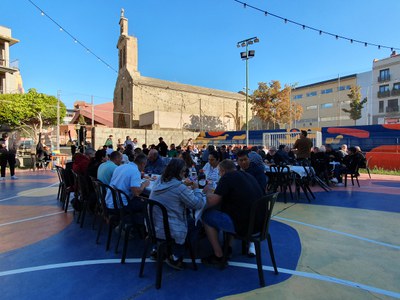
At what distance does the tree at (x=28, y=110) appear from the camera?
24797mm

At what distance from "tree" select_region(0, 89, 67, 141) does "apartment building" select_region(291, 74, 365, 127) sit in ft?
104

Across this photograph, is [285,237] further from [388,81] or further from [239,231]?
[388,81]

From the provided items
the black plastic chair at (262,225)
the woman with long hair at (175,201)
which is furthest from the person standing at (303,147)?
the woman with long hair at (175,201)

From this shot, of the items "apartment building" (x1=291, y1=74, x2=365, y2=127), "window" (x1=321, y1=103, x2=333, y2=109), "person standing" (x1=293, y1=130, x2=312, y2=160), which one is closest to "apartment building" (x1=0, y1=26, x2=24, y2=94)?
"person standing" (x1=293, y1=130, x2=312, y2=160)

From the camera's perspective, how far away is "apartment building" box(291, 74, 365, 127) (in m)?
37.9

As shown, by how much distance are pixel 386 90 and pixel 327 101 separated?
739 cm

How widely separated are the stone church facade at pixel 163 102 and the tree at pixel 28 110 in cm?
724

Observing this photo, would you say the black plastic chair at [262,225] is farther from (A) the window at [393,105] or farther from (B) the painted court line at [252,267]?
(A) the window at [393,105]

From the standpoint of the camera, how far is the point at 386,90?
35.7 meters

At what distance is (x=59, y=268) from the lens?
118 inches

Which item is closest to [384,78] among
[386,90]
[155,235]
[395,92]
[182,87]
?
[386,90]

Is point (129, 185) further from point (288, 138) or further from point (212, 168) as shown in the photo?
point (288, 138)

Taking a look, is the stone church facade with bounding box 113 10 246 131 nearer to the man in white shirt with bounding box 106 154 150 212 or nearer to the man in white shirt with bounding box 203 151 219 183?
the man in white shirt with bounding box 203 151 219 183

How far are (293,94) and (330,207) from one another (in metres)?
43.7
